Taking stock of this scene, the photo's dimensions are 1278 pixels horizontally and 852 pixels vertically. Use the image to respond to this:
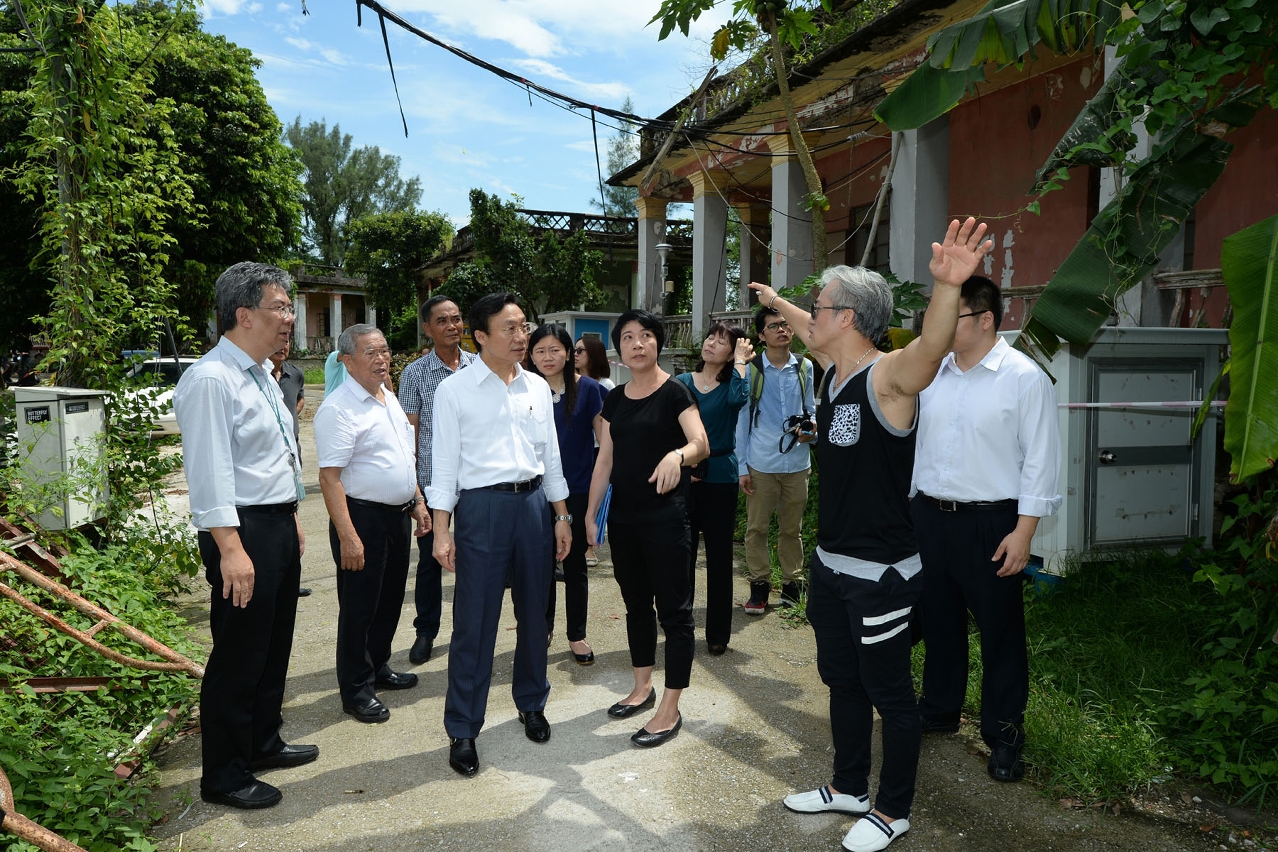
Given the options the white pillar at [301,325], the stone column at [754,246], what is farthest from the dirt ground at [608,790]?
the white pillar at [301,325]

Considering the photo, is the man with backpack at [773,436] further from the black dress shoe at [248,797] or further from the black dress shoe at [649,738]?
the black dress shoe at [248,797]

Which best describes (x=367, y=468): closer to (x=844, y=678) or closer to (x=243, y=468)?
(x=243, y=468)

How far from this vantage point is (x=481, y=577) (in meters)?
3.70

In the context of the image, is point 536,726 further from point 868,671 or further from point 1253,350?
point 1253,350

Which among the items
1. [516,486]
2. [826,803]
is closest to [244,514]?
[516,486]

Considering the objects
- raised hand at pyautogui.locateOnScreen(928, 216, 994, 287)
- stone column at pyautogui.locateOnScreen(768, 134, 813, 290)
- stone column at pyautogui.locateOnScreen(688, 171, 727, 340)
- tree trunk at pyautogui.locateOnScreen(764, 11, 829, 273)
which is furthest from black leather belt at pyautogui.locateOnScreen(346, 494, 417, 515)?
stone column at pyautogui.locateOnScreen(688, 171, 727, 340)

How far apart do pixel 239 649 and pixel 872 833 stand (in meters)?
2.48

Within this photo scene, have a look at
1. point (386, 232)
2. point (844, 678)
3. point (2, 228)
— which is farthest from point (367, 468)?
point (386, 232)

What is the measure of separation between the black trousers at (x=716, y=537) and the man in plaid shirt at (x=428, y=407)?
1.58 m

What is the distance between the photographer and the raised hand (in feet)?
8.32

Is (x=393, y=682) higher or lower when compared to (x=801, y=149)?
lower

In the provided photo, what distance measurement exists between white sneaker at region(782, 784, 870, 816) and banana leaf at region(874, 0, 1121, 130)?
122 inches

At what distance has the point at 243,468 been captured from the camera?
10.8ft

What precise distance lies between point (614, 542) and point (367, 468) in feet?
4.12
